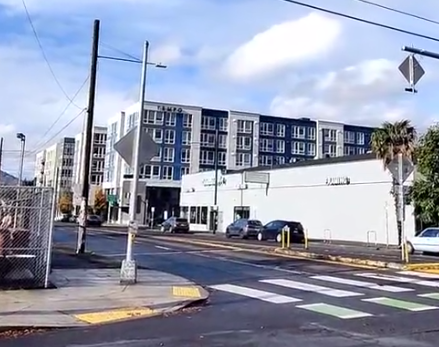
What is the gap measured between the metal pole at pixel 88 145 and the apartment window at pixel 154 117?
7479 cm

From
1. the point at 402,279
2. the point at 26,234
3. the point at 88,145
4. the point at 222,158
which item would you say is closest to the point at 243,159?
the point at 222,158

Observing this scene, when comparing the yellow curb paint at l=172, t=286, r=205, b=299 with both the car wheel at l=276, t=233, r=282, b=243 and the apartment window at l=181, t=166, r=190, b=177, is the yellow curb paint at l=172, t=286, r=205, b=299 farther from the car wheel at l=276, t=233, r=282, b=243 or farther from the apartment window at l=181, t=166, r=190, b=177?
the apartment window at l=181, t=166, r=190, b=177

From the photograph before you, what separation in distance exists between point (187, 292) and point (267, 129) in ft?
333

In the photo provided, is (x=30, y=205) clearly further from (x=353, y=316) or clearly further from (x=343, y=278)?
(x=343, y=278)

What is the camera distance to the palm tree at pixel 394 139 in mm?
42103

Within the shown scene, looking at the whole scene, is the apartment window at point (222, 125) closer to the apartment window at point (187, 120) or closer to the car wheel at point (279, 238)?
the apartment window at point (187, 120)

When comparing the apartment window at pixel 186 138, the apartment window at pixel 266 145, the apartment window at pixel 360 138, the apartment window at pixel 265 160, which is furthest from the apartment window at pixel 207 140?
the apartment window at pixel 360 138

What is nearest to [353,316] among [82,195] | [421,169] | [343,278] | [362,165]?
[343,278]

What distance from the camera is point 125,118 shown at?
11200cm

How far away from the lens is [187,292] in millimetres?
14172

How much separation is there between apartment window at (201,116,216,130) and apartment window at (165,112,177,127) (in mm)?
5230

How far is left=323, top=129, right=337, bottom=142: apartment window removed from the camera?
119125 mm

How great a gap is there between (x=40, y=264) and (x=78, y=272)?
353cm

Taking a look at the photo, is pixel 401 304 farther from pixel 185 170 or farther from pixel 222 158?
pixel 222 158
